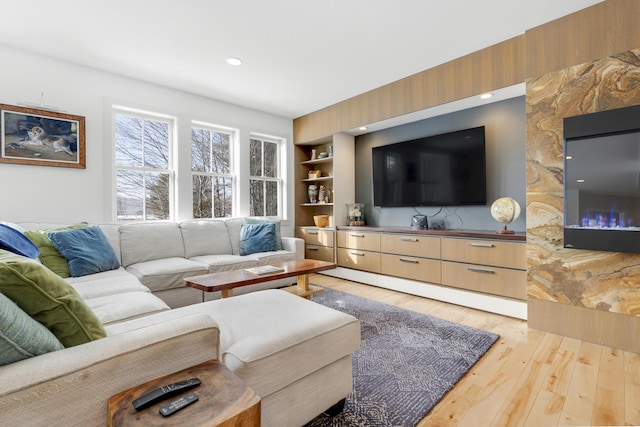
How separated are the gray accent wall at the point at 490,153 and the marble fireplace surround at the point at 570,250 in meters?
0.74

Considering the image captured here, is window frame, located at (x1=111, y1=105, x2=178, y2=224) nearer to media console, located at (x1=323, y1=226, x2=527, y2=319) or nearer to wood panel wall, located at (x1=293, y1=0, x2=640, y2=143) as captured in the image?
wood panel wall, located at (x1=293, y1=0, x2=640, y2=143)

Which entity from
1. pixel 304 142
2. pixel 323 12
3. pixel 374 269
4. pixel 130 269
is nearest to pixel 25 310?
pixel 130 269

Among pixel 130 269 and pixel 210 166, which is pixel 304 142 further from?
pixel 130 269

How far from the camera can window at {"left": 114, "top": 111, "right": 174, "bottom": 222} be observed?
11.5 feet

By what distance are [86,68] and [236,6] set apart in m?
2.03

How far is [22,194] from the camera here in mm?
2854

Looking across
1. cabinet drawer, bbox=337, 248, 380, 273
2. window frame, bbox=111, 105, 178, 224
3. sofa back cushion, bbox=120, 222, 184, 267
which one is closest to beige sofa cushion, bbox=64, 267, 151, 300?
sofa back cushion, bbox=120, 222, 184, 267

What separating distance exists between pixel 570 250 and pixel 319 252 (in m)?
2.99

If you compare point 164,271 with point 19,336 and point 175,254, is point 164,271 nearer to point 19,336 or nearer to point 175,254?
point 175,254

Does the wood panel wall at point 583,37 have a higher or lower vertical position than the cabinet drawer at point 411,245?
higher

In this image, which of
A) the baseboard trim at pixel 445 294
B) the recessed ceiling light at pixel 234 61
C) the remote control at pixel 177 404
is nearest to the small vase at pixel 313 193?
the baseboard trim at pixel 445 294

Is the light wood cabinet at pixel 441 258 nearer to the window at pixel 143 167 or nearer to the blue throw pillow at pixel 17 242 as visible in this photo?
the window at pixel 143 167

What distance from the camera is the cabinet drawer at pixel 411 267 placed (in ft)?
10.9

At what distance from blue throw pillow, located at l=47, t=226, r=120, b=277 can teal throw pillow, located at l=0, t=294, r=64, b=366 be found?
200cm
